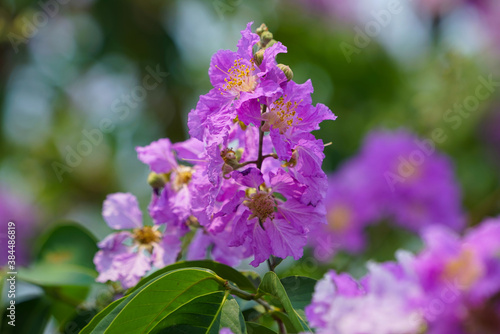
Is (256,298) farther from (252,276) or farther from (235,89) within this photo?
(235,89)

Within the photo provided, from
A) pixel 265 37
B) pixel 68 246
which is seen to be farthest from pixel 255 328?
pixel 68 246

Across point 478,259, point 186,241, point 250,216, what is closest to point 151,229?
point 186,241

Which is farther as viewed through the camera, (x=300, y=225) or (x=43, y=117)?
(x=43, y=117)

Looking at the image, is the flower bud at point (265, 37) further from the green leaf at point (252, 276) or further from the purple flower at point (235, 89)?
the green leaf at point (252, 276)

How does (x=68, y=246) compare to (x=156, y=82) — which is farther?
(x=156, y=82)

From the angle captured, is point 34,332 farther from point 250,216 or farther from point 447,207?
point 447,207
